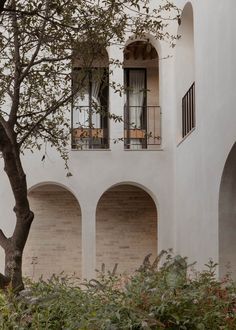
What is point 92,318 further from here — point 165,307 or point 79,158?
point 79,158

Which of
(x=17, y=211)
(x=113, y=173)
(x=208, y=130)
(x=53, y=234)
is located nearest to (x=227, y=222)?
(x=208, y=130)

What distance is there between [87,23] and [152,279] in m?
3.59

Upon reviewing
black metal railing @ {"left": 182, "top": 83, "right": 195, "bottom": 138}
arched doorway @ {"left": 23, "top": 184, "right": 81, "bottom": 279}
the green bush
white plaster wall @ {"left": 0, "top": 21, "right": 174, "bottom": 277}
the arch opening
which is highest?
the arch opening

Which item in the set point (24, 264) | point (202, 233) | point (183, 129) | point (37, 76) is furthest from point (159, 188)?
point (37, 76)

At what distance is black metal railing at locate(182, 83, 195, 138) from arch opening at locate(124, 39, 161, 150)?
67.9 inches

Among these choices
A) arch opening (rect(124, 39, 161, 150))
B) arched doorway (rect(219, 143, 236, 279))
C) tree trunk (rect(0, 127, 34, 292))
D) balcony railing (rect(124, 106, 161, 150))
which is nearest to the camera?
tree trunk (rect(0, 127, 34, 292))

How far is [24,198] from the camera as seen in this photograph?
285 inches

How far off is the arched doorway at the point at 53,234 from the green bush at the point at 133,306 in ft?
35.7

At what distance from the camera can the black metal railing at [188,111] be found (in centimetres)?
1222

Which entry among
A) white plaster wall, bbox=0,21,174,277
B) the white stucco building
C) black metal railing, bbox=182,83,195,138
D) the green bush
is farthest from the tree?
white plaster wall, bbox=0,21,174,277

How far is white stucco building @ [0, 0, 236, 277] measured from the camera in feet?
32.0

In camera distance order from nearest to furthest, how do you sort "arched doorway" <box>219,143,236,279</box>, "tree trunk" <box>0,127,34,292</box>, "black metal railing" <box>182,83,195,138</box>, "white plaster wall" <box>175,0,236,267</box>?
"tree trunk" <box>0,127,34,292</box>, "white plaster wall" <box>175,0,236,267</box>, "arched doorway" <box>219,143,236,279</box>, "black metal railing" <box>182,83,195,138</box>

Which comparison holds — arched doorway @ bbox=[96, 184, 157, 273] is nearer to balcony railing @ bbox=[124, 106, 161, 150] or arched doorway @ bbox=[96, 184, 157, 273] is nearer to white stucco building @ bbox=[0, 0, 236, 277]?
white stucco building @ bbox=[0, 0, 236, 277]

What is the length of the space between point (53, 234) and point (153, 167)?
3.96 metres
